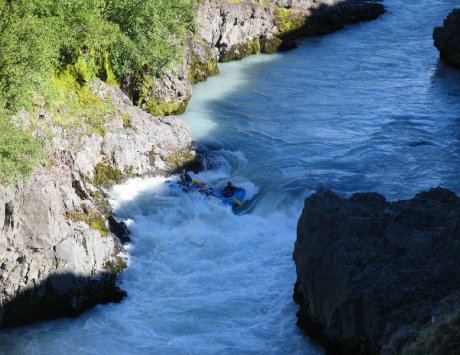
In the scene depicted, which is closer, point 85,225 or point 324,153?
point 85,225

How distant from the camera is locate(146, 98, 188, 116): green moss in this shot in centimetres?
3109

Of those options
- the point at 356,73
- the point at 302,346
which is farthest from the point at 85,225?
the point at 356,73

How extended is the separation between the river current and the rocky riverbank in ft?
2.06

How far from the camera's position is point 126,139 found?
83.7 feet

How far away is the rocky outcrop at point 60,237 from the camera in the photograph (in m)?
18.3

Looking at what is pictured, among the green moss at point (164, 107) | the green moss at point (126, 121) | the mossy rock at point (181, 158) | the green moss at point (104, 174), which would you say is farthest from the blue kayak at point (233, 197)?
the green moss at point (164, 107)

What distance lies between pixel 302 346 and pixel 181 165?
11.3 metres

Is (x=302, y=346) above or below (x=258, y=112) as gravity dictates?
below

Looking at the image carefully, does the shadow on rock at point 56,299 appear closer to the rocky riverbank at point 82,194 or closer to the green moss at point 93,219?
the rocky riverbank at point 82,194

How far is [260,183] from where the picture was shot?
2608cm

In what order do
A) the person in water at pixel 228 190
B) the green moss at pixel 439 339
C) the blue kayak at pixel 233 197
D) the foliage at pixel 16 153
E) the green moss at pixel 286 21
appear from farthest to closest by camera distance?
the green moss at pixel 286 21 < the person in water at pixel 228 190 < the blue kayak at pixel 233 197 < the foliage at pixel 16 153 < the green moss at pixel 439 339

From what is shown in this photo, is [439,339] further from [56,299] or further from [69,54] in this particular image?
[69,54]

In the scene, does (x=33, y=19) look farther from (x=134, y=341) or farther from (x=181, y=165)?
(x=134, y=341)

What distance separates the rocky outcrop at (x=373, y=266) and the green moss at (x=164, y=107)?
48.6 feet
